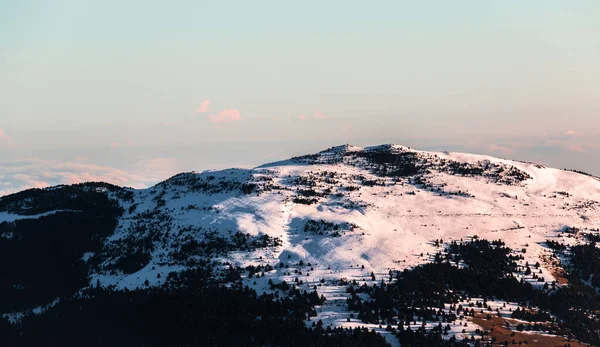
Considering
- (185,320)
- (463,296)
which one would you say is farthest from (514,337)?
(185,320)

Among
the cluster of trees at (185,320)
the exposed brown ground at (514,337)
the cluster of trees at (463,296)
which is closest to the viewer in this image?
the cluster of trees at (185,320)

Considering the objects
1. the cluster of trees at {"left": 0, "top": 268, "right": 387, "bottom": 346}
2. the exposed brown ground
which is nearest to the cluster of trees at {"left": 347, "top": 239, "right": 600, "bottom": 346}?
the exposed brown ground

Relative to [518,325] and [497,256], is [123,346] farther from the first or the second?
[497,256]

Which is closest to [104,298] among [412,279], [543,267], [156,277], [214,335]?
[156,277]

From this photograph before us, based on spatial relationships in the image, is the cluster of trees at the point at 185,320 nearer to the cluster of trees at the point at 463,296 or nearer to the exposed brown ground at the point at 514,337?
the cluster of trees at the point at 463,296

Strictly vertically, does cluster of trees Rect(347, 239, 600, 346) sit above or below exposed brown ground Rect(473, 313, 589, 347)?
above

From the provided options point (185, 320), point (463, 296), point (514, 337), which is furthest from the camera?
point (463, 296)

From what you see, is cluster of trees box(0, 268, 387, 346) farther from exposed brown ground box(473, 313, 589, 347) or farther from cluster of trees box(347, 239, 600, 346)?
exposed brown ground box(473, 313, 589, 347)

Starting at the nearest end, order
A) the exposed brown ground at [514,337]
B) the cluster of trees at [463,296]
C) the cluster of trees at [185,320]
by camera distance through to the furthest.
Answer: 1. the cluster of trees at [185,320]
2. the exposed brown ground at [514,337]
3. the cluster of trees at [463,296]

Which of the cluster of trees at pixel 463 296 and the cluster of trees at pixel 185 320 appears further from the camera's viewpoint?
the cluster of trees at pixel 463 296

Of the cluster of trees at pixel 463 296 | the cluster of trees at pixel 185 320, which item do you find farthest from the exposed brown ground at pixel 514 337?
the cluster of trees at pixel 185 320

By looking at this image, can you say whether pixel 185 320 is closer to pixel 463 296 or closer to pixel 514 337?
pixel 463 296

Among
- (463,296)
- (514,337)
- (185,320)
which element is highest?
(185,320)
